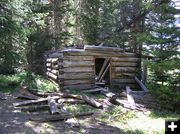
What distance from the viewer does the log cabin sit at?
15.5m

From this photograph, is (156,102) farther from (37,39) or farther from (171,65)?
(37,39)

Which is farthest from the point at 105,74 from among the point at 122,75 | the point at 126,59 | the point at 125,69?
the point at 126,59

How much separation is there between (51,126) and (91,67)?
25.8ft

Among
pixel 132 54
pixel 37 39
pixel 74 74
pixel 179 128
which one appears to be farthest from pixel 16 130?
pixel 37 39

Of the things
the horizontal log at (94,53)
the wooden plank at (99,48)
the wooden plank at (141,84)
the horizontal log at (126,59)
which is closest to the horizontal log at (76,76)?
the horizontal log at (94,53)

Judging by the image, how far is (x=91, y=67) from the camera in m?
16.2

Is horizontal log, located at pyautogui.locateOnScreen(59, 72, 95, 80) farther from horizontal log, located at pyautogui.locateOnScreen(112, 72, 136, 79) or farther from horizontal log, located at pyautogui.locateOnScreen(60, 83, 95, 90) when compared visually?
horizontal log, located at pyautogui.locateOnScreen(112, 72, 136, 79)

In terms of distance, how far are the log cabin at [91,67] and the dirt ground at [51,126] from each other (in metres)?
5.71

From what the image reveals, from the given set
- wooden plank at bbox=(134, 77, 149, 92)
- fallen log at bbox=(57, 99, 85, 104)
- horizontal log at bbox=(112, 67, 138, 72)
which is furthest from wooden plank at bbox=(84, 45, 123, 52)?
fallen log at bbox=(57, 99, 85, 104)

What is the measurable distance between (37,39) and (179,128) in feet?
65.0

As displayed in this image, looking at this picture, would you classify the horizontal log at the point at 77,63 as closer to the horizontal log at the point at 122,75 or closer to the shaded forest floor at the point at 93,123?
the horizontal log at the point at 122,75

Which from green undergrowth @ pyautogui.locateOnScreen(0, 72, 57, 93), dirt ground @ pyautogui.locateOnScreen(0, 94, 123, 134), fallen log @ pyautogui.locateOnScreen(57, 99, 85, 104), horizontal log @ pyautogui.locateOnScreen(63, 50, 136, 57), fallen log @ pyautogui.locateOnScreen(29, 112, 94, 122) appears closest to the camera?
dirt ground @ pyautogui.locateOnScreen(0, 94, 123, 134)

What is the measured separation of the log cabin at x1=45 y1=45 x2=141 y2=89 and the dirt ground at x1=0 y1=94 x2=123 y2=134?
5.71m

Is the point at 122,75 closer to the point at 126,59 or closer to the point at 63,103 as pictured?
→ the point at 126,59
